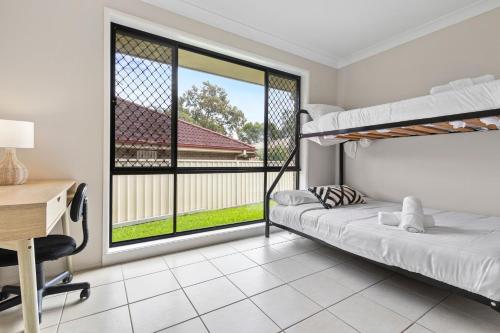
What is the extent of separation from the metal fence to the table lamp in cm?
110

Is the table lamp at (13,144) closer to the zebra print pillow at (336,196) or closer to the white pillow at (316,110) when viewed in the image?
the zebra print pillow at (336,196)

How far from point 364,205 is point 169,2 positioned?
9.63 ft

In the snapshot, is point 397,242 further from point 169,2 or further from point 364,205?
point 169,2

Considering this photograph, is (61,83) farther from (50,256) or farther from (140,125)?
(50,256)

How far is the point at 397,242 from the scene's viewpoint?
156 centimetres

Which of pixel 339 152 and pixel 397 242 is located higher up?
pixel 339 152

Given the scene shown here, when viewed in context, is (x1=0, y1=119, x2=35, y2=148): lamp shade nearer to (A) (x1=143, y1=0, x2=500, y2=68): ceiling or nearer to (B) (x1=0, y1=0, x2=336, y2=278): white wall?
(B) (x1=0, y1=0, x2=336, y2=278): white wall

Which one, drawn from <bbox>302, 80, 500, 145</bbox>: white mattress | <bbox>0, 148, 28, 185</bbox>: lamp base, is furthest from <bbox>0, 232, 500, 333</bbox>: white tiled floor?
<bbox>302, 80, 500, 145</bbox>: white mattress

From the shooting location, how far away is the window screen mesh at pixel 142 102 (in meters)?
2.20

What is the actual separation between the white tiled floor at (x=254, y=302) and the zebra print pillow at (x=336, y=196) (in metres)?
0.62

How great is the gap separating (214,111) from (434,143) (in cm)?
309

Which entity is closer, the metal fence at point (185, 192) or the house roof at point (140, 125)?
the house roof at point (140, 125)

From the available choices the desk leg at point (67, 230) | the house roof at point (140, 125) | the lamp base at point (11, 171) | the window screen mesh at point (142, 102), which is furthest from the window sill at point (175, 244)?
the house roof at point (140, 125)

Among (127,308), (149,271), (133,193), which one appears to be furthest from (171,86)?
(127,308)
